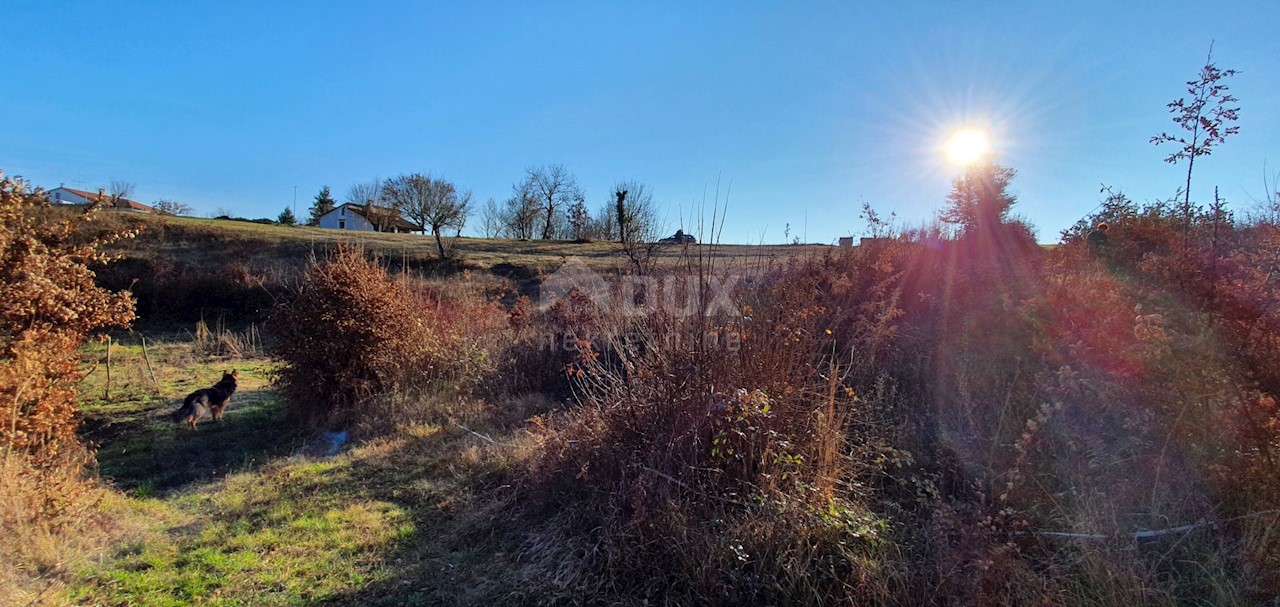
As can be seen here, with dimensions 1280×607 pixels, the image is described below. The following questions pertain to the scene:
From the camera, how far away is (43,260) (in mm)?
3301

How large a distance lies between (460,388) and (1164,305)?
6184 millimetres

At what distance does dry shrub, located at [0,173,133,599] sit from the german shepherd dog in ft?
4.51

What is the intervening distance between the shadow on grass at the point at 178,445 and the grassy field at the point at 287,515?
17mm

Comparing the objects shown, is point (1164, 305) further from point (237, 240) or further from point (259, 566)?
point (237, 240)

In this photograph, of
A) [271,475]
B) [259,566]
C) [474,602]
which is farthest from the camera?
[271,475]

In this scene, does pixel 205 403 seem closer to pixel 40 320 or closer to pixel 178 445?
pixel 178 445

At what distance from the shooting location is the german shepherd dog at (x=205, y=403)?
17.2 feet

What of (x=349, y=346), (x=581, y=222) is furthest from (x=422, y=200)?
(x=349, y=346)

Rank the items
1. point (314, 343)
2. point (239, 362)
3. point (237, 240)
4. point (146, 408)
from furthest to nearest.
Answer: point (237, 240) < point (239, 362) < point (146, 408) < point (314, 343)

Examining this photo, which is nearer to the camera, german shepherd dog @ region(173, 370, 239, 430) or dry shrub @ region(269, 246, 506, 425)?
german shepherd dog @ region(173, 370, 239, 430)

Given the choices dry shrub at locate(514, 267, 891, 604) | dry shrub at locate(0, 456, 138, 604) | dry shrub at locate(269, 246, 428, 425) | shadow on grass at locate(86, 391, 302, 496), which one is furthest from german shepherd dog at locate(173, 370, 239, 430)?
dry shrub at locate(514, 267, 891, 604)

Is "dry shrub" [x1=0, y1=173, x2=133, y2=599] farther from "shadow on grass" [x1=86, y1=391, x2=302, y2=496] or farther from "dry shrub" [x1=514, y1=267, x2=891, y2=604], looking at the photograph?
"dry shrub" [x1=514, y1=267, x2=891, y2=604]

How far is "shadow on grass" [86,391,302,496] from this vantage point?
167 inches

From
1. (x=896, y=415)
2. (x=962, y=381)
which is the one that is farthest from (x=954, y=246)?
(x=896, y=415)
